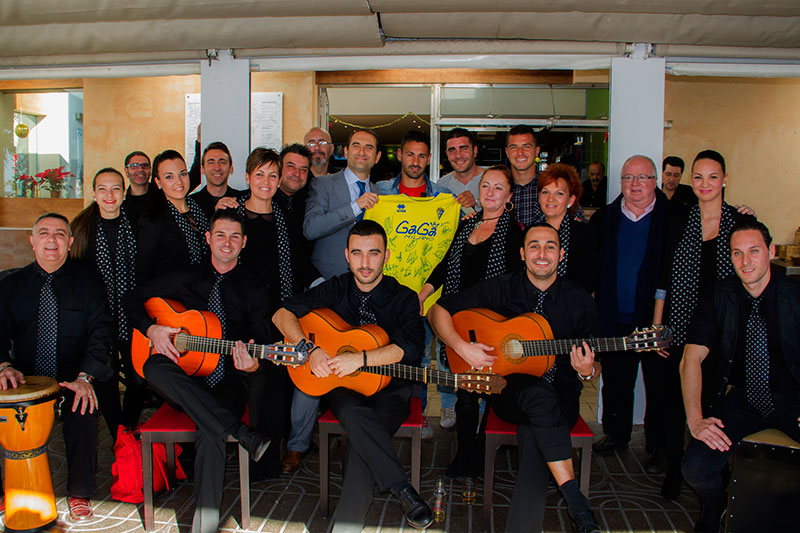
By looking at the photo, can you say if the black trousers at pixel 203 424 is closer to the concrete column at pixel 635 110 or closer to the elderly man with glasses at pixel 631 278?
the elderly man with glasses at pixel 631 278

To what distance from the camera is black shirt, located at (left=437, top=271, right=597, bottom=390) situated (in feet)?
9.97

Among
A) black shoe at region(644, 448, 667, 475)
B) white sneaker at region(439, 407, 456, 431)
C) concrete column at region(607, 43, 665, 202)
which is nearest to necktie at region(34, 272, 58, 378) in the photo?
white sneaker at region(439, 407, 456, 431)

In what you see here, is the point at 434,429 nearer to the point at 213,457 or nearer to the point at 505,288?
the point at 505,288

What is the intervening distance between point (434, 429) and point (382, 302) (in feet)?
4.68

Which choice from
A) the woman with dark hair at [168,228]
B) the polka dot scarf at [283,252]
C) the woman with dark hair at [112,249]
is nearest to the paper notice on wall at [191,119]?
the woman with dark hair at [168,228]

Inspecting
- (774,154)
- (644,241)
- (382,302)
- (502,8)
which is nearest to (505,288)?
(382,302)

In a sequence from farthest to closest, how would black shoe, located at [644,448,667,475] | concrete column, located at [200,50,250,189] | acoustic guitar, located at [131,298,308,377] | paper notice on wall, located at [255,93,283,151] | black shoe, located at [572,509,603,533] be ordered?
paper notice on wall, located at [255,93,283,151]
concrete column, located at [200,50,250,189]
black shoe, located at [644,448,667,475]
acoustic guitar, located at [131,298,308,377]
black shoe, located at [572,509,603,533]

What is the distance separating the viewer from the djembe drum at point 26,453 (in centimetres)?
269

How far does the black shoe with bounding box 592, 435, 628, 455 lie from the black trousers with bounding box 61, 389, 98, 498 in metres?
2.89

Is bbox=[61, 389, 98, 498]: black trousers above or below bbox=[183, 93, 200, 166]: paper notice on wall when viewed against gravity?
below

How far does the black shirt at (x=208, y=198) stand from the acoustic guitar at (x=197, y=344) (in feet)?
2.62

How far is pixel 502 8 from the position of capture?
11.5 ft

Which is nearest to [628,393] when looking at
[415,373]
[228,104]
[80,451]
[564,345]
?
[564,345]

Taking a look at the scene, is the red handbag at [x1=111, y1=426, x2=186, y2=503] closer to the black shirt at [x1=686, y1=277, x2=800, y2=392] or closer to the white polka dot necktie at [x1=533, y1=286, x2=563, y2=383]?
the white polka dot necktie at [x1=533, y1=286, x2=563, y2=383]
